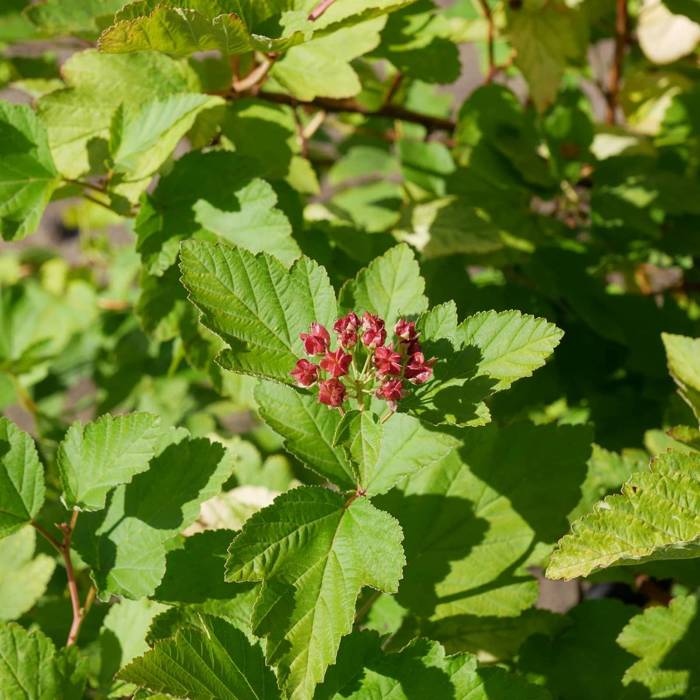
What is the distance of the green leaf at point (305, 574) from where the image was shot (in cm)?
88

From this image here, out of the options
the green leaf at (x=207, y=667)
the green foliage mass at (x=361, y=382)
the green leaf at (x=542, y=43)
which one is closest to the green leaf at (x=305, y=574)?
the green foliage mass at (x=361, y=382)

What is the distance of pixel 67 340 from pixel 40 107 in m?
1.43

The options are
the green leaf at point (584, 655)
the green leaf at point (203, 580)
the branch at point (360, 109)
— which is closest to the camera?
the green leaf at point (203, 580)

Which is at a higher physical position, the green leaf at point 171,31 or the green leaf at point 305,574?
the green leaf at point 171,31

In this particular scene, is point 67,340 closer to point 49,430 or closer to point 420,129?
point 49,430

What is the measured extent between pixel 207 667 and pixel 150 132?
777 millimetres

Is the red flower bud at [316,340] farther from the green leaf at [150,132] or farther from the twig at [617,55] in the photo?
the twig at [617,55]

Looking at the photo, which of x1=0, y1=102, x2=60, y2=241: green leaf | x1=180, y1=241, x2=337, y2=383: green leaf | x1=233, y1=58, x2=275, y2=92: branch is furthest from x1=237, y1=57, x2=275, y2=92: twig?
x1=180, y1=241, x2=337, y2=383: green leaf

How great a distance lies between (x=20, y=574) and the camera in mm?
1268

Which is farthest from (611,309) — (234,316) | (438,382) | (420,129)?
(234,316)

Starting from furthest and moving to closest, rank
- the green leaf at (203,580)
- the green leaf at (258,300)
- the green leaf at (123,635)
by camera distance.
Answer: the green leaf at (123,635), the green leaf at (203,580), the green leaf at (258,300)

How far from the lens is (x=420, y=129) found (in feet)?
6.71

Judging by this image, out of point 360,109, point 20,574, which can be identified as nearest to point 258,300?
point 20,574

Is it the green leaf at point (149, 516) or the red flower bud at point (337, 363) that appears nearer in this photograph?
the red flower bud at point (337, 363)
